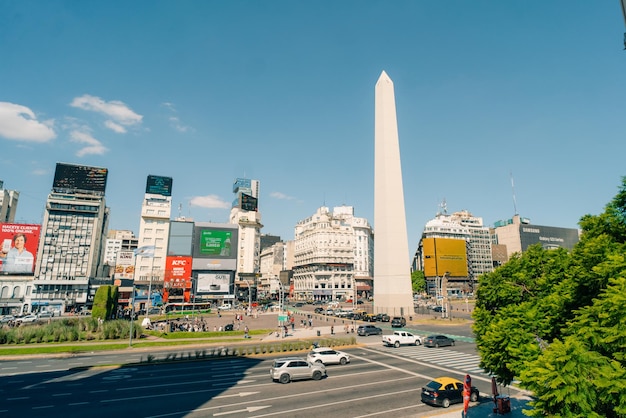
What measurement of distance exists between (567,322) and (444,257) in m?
137

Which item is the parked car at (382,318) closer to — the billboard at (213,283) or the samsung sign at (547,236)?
the billboard at (213,283)

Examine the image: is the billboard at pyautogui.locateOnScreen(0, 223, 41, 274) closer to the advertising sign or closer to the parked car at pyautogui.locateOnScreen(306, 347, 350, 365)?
the advertising sign

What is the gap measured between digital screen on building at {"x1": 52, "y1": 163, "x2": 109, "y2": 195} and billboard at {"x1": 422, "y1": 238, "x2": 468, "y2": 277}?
120942mm

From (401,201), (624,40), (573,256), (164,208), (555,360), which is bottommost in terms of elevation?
(555,360)

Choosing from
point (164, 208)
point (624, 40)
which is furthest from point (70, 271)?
point (624, 40)

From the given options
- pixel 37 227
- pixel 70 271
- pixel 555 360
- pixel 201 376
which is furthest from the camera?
pixel 70 271

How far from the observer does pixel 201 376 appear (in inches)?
934

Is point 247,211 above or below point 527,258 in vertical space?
above

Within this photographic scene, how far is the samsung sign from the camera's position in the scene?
566 feet

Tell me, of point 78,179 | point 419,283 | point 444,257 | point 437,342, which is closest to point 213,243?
point 78,179

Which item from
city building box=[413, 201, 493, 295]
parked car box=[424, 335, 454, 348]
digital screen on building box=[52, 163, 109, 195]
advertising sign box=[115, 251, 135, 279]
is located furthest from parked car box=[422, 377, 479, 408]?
A: digital screen on building box=[52, 163, 109, 195]

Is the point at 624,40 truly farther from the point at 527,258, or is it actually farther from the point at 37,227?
the point at 37,227

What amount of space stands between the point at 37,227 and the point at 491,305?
10270cm

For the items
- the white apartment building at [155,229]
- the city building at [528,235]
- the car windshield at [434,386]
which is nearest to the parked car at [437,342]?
the car windshield at [434,386]
